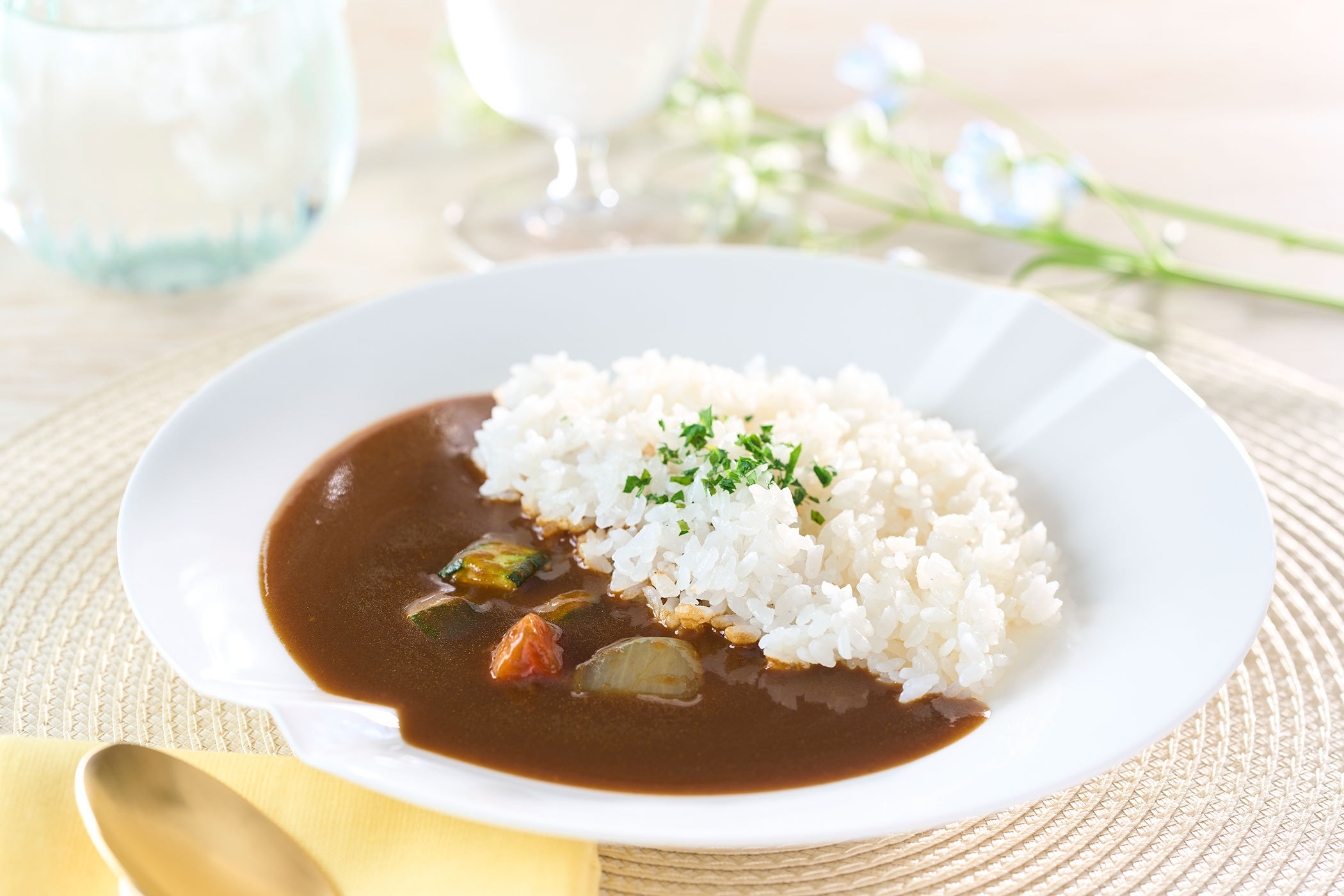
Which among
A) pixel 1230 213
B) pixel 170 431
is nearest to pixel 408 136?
pixel 170 431

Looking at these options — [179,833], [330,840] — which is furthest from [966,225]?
[179,833]

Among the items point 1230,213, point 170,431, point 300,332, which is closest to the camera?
point 170,431

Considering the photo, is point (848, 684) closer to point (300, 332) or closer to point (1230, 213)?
point (300, 332)

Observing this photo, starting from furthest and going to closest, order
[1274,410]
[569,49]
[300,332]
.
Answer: [569,49], [1274,410], [300,332]

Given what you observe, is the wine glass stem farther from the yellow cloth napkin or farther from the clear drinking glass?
the yellow cloth napkin

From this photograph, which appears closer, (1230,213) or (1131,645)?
(1131,645)

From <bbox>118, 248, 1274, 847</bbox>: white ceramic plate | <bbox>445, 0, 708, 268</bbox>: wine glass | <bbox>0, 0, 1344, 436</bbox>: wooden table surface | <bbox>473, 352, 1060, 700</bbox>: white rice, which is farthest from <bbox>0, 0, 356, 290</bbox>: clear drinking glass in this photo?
<bbox>473, 352, 1060, 700</bbox>: white rice

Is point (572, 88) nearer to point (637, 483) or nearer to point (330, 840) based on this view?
point (637, 483)
